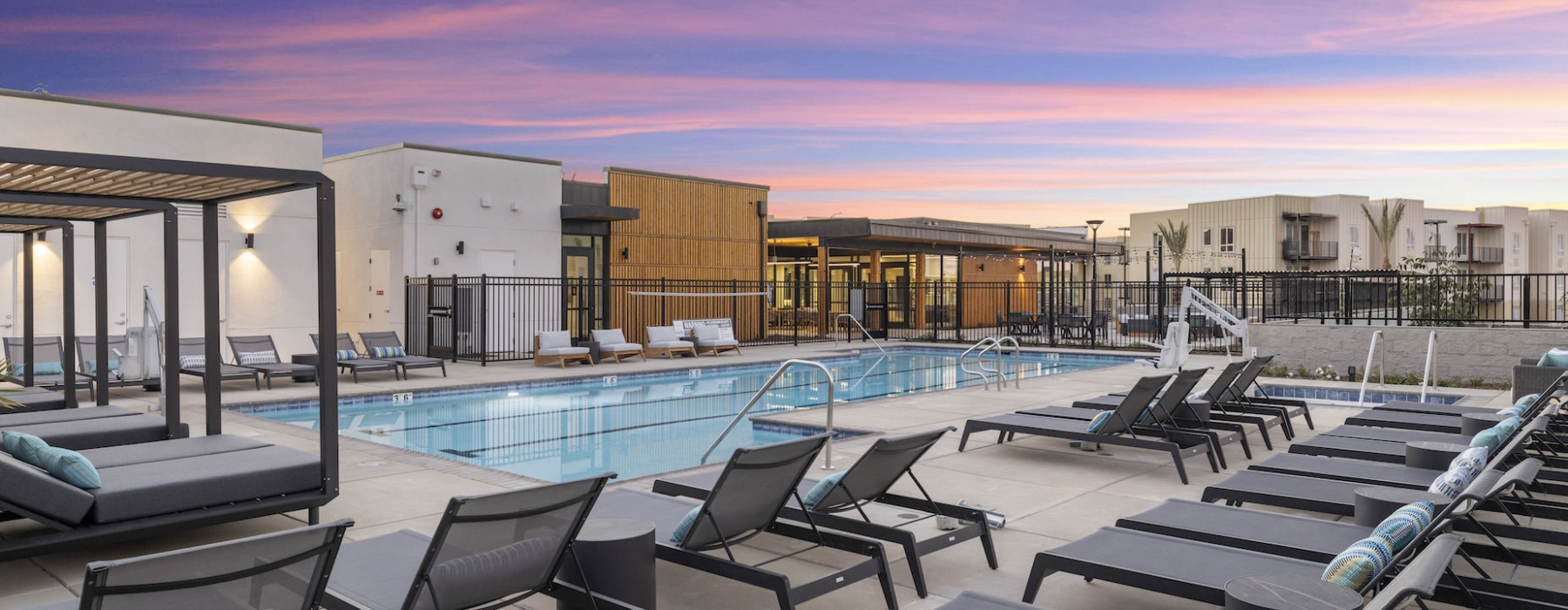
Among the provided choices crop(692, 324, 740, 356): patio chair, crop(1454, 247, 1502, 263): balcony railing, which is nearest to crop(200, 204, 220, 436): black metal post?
crop(692, 324, 740, 356): patio chair

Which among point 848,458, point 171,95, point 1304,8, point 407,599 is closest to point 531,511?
point 407,599

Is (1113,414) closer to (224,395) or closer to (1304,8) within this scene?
(224,395)

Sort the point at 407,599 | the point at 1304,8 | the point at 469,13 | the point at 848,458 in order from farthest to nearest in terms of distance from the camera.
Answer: the point at 469,13 → the point at 1304,8 → the point at 848,458 → the point at 407,599

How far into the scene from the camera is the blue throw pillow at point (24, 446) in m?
4.72

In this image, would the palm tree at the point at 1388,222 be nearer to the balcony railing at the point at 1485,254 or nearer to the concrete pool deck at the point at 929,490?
the balcony railing at the point at 1485,254

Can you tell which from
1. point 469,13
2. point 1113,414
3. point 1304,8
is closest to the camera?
point 1113,414

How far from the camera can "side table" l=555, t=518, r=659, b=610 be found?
3756 millimetres

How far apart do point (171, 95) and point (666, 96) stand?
426 inches

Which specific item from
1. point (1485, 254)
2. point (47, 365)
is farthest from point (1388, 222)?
point (47, 365)

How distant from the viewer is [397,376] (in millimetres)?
14617

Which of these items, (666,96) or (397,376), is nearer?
(397,376)

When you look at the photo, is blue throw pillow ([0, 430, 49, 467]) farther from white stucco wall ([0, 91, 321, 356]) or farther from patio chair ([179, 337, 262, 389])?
white stucco wall ([0, 91, 321, 356])

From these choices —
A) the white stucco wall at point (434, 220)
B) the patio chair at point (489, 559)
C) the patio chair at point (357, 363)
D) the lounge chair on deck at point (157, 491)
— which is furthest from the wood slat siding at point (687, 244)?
the patio chair at point (489, 559)

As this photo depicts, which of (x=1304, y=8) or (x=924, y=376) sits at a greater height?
(x=1304, y=8)
